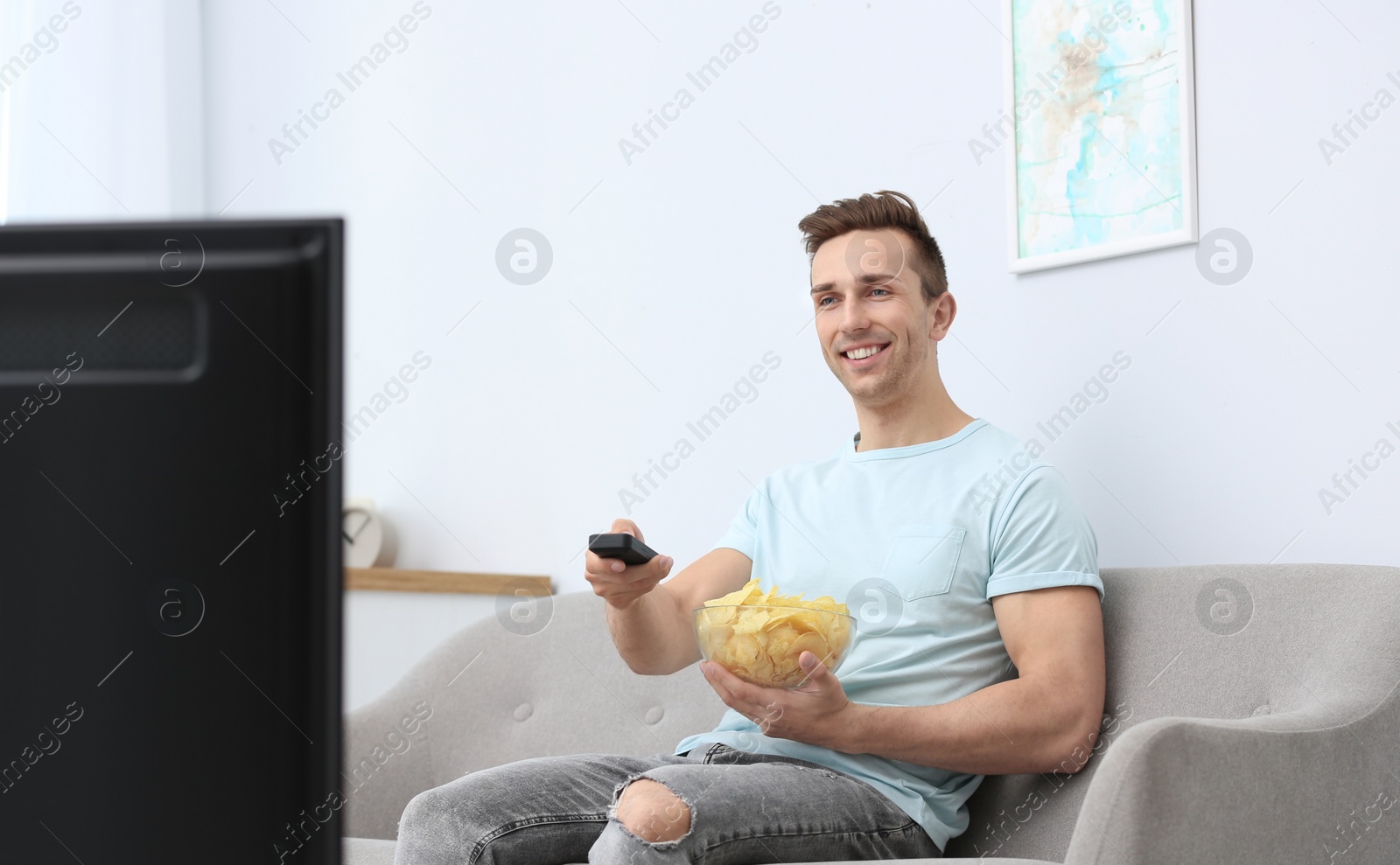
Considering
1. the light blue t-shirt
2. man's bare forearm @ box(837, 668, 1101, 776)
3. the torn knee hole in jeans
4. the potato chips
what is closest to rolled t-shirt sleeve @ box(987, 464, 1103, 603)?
the light blue t-shirt

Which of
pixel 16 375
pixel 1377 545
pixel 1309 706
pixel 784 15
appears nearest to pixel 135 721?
pixel 16 375

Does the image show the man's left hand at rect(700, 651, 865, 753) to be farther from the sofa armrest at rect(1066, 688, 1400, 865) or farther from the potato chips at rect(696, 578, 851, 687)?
the sofa armrest at rect(1066, 688, 1400, 865)

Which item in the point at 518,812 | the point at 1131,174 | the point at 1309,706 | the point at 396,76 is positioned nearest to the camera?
the point at 1309,706

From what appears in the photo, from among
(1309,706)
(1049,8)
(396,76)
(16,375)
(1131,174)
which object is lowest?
(1309,706)

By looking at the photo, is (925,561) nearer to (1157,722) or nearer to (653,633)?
(653,633)

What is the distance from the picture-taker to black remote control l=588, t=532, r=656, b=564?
129 cm

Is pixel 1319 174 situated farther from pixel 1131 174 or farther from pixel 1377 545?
pixel 1377 545

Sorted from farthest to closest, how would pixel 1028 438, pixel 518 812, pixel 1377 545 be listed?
pixel 1028 438
pixel 1377 545
pixel 518 812

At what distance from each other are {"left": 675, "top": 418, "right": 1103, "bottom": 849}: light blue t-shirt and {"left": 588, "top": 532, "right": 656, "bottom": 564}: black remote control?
0.83 ft

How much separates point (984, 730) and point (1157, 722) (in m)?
0.28

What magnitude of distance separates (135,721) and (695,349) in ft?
5.85

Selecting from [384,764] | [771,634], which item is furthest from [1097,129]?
[384,764]

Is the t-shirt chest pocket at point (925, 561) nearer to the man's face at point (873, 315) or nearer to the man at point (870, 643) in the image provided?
the man at point (870, 643)

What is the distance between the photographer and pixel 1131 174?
166 cm
